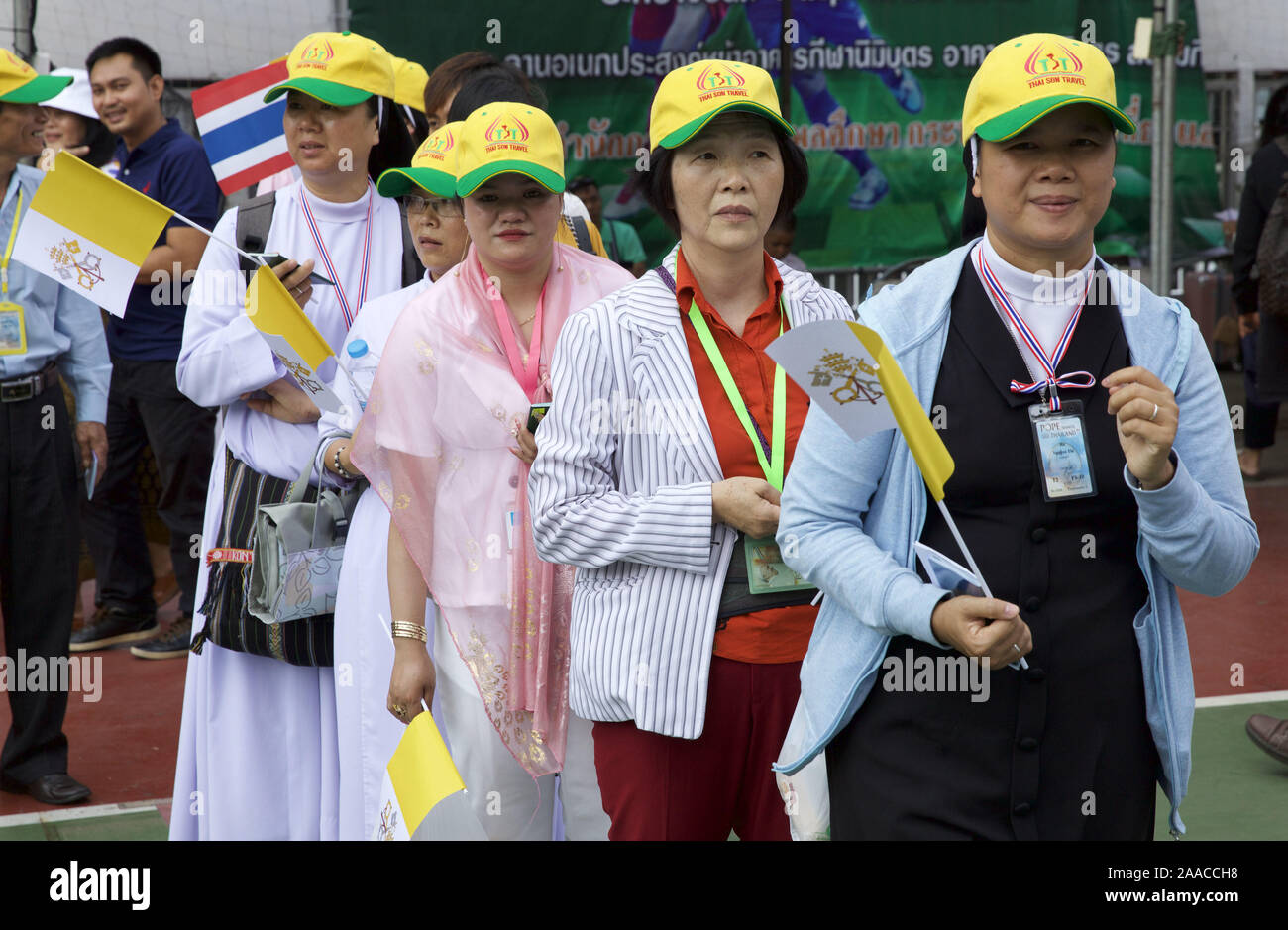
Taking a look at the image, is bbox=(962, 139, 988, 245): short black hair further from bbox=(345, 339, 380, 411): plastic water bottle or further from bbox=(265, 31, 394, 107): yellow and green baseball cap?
bbox=(265, 31, 394, 107): yellow and green baseball cap

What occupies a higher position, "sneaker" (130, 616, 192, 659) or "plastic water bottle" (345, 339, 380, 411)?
"plastic water bottle" (345, 339, 380, 411)

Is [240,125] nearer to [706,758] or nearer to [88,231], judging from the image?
[88,231]

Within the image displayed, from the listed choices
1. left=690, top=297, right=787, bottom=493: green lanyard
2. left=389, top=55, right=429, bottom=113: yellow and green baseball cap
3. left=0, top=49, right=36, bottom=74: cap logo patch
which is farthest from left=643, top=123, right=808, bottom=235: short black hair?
left=389, top=55, right=429, bottom=113: yellow and green baseball cap

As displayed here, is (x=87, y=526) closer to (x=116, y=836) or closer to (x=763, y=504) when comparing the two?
(x=116, y=836)

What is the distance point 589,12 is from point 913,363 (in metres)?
9.95

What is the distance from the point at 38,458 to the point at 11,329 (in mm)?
451

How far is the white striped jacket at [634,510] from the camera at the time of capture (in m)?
2.79

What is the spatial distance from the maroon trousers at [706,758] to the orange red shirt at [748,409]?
0.14 feet

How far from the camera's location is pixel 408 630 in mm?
3430

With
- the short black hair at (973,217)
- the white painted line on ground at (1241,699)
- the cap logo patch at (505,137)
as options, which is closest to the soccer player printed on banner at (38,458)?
the cap logo patch at (505,137)

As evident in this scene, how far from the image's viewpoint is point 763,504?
2.73 metres

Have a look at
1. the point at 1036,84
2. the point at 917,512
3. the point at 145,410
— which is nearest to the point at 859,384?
the point at 917,512

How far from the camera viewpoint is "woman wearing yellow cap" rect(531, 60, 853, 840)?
280 centimetres

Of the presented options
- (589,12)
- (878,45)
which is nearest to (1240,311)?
(878,45)
